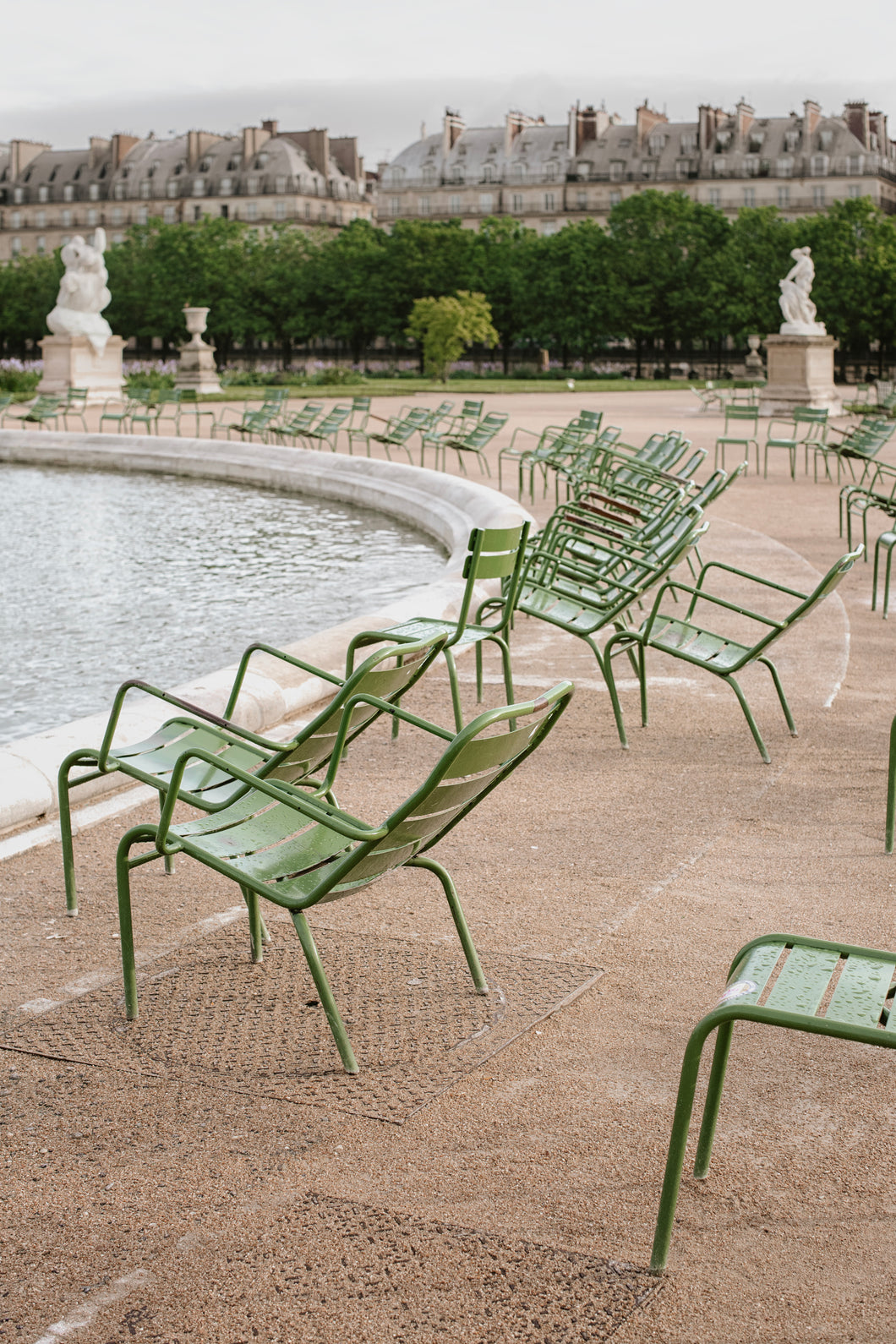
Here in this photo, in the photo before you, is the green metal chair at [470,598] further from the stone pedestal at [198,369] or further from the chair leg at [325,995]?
the stone pedestal at [198,369]

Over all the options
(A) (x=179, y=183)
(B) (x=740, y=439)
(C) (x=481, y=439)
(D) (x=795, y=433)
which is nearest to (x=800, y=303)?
(D) (x=795, y=433)

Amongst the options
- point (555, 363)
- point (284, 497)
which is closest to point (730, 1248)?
point (284, 497)

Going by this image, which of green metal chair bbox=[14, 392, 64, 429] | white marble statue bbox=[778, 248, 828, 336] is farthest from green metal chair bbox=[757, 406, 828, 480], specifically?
green metal chair bbox=[14, 392, 64, 429]

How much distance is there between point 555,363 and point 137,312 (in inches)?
747

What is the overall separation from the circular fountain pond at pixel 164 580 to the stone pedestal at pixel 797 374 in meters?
15.4

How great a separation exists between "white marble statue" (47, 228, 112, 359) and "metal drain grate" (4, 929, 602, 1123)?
1230 inches

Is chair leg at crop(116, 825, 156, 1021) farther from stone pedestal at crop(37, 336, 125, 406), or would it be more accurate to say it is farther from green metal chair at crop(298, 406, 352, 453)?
stone pedestal at crop(37, 336, 125, 406)

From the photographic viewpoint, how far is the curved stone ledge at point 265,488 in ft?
16.9

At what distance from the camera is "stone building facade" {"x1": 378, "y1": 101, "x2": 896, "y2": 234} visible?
88.9 m

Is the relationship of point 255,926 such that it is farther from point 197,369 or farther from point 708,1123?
point 197,369

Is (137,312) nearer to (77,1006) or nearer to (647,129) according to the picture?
(647,129)

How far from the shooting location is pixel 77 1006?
11.8 feet

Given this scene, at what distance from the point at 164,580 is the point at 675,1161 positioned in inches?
365

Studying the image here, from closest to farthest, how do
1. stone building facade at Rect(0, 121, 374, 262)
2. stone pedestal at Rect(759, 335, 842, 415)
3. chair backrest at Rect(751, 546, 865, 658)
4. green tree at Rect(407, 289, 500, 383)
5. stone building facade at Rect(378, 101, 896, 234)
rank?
chair backrest at Rect(751, 546, 865, 658) → stone pedestal at Rect(759, 335, 842, 415) → green tree at Rect(407, 289, 500, 383) → stone building facade at Rect(378, 101, 896, 234) → stone building facade at Rect(0, 121, 374, 262)
